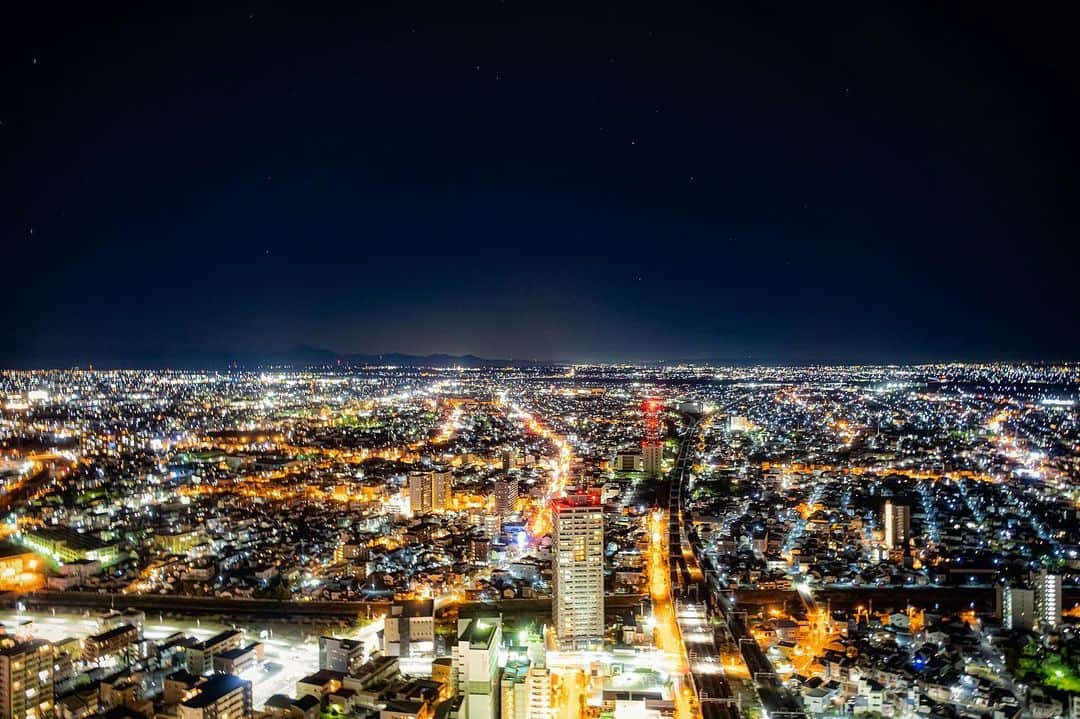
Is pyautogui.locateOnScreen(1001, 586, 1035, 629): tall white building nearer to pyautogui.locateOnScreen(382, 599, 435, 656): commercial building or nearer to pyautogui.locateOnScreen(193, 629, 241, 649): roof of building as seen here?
pyautogui.locateOnScreen(382, 599, 435, 656): commercial building

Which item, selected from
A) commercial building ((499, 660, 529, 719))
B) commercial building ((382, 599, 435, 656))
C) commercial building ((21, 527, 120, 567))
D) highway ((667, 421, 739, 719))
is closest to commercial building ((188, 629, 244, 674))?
commercial building ((382, 599, 435, 656))

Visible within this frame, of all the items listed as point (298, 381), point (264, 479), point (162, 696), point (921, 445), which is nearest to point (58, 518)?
point (264, 479)

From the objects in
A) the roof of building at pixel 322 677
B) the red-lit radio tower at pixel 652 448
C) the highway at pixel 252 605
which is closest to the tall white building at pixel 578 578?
the highway at pixel 252 605

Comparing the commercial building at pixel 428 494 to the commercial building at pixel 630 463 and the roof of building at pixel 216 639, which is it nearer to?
the commercial building at pixel 630 463

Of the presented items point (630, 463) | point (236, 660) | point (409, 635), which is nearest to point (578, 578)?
point (409, 635)

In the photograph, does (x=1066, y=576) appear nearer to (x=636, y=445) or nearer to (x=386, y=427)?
(x=636, y=445)

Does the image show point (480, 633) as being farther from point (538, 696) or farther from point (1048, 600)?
point (1048, 600)
